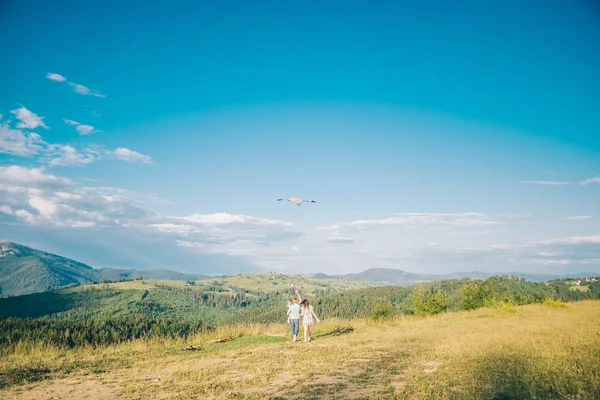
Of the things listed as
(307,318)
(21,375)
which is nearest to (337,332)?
(307,318)

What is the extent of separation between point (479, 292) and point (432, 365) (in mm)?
62311

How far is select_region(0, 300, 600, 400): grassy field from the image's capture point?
1090 centimetres

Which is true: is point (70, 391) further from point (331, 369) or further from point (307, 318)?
point (307, 318)

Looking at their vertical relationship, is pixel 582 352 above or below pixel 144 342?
above

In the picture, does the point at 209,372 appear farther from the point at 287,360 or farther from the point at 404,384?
the point at 404,384

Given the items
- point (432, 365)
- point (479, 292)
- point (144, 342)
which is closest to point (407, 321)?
point (432, 365)

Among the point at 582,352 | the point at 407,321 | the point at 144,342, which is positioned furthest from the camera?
the point at 407,321

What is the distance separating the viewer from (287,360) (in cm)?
1666

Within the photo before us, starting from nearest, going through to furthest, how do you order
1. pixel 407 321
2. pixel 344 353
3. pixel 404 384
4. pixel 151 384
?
pixel 404 384, pixel 151 384, pixel 344 353, pixel 407 321

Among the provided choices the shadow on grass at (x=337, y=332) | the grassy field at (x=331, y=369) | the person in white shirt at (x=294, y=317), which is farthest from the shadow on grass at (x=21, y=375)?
the shadow on grass at (x=337, y=332)

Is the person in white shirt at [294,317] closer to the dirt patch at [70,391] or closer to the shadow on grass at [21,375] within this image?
the dirt patch at [70,391]

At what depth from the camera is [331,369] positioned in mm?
14398

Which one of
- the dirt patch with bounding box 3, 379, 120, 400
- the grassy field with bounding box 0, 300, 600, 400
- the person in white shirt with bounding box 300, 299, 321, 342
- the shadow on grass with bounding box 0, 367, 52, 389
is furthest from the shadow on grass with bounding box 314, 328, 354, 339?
the shadow on grass with bounding box 0, 367, 52, 389

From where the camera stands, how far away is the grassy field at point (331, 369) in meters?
10.9
